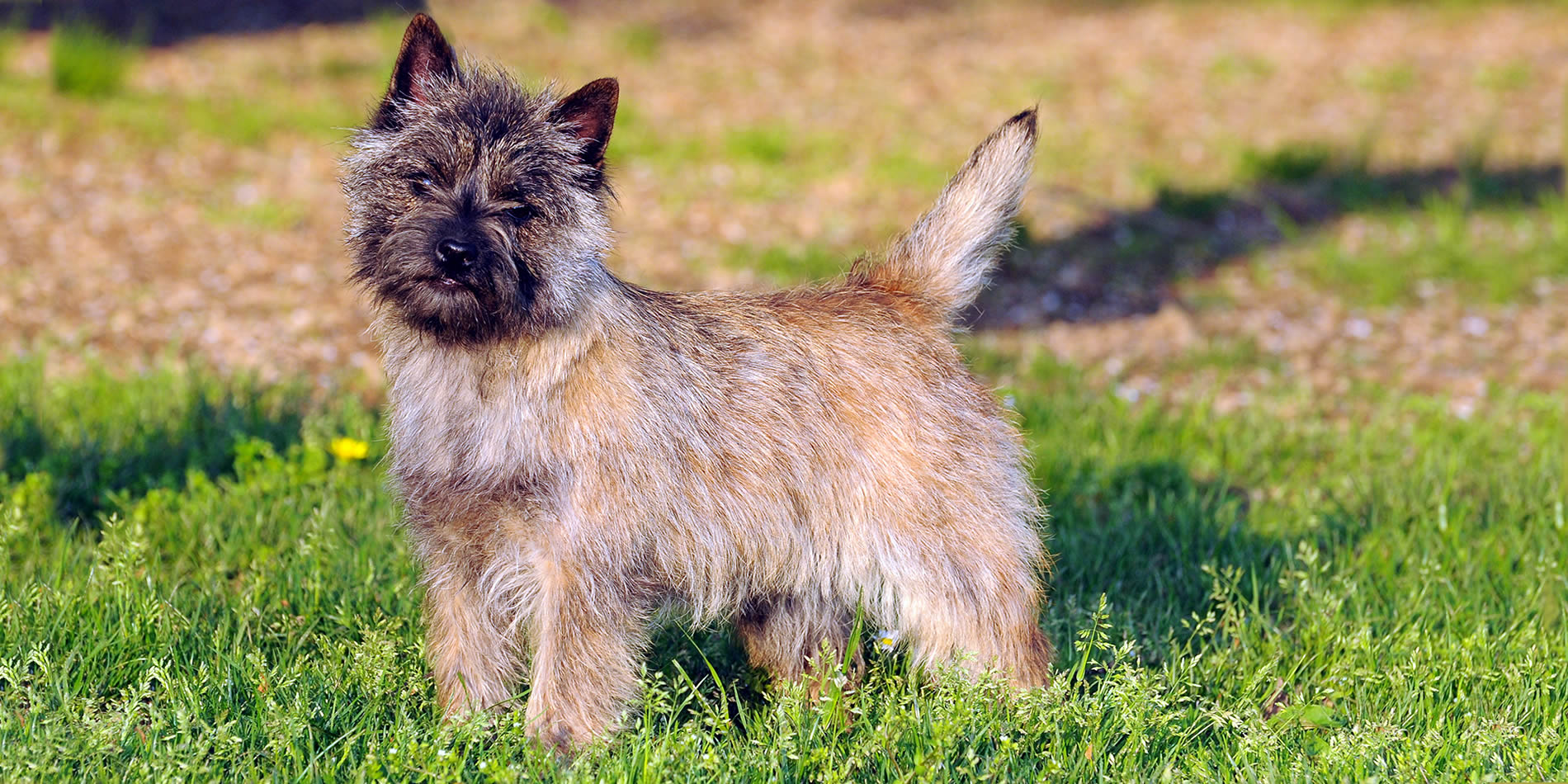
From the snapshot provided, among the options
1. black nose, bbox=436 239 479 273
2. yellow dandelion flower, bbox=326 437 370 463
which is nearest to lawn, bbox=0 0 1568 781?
yellow dandelion flower, bbox=326 437 370 463

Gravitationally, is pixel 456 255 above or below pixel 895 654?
above

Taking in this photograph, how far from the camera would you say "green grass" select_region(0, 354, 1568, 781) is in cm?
324

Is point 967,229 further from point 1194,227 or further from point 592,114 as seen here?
point 1194,227

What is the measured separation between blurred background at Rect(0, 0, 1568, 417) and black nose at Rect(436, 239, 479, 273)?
1.78m

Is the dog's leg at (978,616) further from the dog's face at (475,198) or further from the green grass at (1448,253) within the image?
the green grass at (1448,253)

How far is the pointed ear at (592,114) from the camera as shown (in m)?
3.29

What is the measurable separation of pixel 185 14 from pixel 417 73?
33.2ft

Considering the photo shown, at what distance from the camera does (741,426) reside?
3.49 m

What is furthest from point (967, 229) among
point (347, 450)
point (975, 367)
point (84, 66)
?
point (84, 66)

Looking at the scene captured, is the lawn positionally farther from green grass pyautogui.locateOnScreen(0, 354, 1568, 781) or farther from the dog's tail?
the dog's tail

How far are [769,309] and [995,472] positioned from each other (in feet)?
2.45

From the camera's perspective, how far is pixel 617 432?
3.29 m

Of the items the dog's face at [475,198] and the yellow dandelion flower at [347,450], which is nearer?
the dog's face at [475,198]

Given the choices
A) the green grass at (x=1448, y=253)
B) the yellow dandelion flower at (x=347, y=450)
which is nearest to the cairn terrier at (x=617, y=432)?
the yellow dandelion flower at (x=347, y=450)
